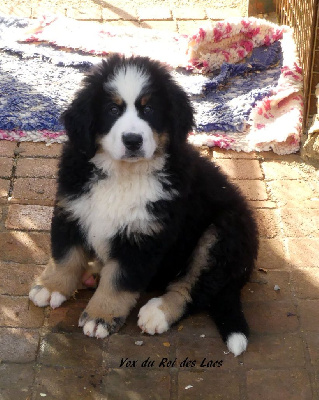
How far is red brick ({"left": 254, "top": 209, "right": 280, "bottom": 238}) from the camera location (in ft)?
11.9

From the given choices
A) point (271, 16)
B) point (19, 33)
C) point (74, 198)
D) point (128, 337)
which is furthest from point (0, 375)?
point (271, 16)

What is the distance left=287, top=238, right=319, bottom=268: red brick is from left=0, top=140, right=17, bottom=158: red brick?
1.70 meters

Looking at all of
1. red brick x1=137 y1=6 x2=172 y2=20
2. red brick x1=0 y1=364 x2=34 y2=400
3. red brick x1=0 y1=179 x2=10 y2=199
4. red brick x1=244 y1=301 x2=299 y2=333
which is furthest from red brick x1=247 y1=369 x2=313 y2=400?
red brick x1=137 y1=6 x2=172 y2=20

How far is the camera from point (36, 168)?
3.99m

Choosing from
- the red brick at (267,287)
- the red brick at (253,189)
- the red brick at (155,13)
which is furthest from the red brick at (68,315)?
the red brick at (155,13)

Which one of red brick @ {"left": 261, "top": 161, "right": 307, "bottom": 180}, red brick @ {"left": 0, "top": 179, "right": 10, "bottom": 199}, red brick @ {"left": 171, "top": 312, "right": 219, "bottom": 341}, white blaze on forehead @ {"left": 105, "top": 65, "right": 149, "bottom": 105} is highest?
white blaze on forehead @ {"left": 105, "top": 65, "right": 149, "bottom": 105}

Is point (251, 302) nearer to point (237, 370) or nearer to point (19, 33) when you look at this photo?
point (237, 370)

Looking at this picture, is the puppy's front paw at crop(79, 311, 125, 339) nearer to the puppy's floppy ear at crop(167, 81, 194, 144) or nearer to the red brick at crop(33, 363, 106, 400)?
the red brick at crop(33, 363, 106, 400)

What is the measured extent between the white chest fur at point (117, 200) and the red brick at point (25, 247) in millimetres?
544

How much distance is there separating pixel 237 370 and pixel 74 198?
3.14 ft

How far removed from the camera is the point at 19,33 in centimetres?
537

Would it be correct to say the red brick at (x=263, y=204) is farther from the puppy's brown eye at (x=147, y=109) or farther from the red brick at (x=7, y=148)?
the red brick at (x=7, y=148)

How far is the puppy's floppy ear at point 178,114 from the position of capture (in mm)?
2836

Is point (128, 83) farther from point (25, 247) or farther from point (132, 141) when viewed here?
point (25, 247)
